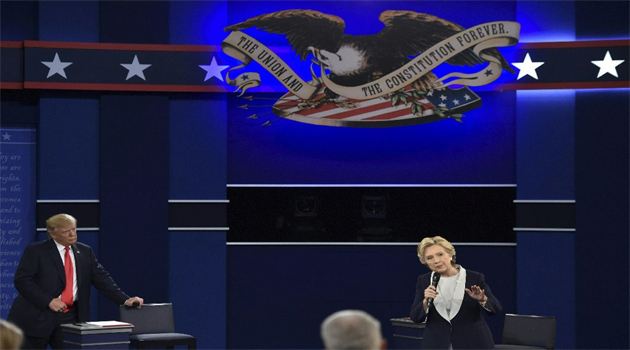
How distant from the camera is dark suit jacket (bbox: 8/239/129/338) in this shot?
6.96 m

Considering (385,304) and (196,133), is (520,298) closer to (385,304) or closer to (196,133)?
(385,304)

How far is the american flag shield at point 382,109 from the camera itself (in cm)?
953

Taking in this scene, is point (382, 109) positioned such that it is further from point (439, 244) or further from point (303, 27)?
point (439, 244)

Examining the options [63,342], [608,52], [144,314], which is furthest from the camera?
[608,52]

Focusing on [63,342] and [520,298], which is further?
[520,298]

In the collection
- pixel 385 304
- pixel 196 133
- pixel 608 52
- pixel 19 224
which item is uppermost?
pixel 608 52

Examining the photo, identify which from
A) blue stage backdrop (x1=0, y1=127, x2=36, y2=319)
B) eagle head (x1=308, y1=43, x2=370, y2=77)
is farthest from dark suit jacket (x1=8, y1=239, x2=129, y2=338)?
eagle head (x1=308, y1=43, x2=370, y2=77)

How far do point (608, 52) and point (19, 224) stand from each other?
6118 millimetres

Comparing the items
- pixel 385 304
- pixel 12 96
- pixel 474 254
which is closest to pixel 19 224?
pixel 12 96

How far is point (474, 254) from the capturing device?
950 centimetres

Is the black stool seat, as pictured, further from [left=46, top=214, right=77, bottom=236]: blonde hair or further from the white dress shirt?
[left=46, top=214, right=77, bottom=236]: blonde hair

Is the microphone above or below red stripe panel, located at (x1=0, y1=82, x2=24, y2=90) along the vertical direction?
below

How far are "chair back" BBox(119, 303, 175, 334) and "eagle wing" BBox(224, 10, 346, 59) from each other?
3034mm

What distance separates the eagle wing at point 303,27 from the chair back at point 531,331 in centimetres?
350
